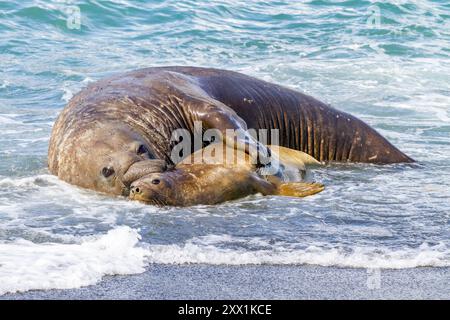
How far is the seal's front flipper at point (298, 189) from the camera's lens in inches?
291

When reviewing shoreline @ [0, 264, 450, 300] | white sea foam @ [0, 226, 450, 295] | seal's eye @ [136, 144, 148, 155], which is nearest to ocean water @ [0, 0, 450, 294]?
white sea foam @ [0, 226, 450, 295]

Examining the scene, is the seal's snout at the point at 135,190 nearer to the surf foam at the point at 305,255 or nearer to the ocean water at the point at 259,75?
the ocean water at the point at 259,75

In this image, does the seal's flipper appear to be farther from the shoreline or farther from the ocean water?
the shoreline

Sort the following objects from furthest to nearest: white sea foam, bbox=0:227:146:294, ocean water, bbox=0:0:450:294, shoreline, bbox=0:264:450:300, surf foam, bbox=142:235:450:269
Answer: ocean water, bbox=0:0:450:294 < surf foam, bbox=142:235:450:269 < white sea foam, bbox=0:227:146:294 < shoreline, bbox=0:264:450:300

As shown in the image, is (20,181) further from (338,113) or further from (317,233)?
(338,113)

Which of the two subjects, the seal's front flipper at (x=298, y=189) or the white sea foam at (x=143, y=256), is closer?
the white sea foam at (x=143, y=256)

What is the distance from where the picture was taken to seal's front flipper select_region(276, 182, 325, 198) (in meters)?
7.39

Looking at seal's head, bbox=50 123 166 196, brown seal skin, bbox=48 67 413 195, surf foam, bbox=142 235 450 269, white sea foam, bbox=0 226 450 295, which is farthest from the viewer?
brown seal skin, bbox=48 67 413 195

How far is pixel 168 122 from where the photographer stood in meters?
8.19

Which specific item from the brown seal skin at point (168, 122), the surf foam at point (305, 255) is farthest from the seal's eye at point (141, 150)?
the surf foam at point (305, 255)

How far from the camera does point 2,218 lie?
6617 mm

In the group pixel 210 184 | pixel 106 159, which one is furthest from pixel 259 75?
pixel 210 184

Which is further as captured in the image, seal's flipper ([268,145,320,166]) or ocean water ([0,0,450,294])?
seal's flipper ([268,145,320,166])

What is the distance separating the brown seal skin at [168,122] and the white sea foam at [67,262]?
1.33 m
